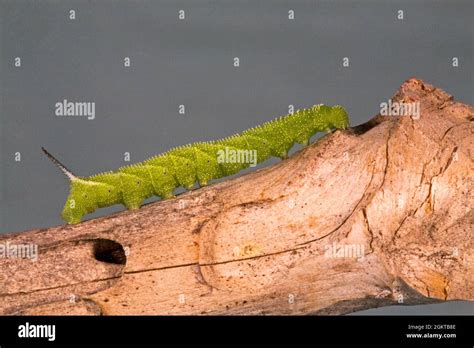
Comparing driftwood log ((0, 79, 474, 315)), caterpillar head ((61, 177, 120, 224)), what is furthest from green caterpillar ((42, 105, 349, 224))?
driftwood log ((0, 79, 474, 315))

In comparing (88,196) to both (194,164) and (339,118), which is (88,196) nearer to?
(194,164)

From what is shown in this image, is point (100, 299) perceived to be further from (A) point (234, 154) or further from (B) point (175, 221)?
(A) point (234, 154)

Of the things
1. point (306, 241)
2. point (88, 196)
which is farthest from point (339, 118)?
point (88, 196)

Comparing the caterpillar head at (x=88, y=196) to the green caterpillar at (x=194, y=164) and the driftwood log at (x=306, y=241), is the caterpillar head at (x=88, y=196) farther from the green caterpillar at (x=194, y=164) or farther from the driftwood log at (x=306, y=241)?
the driftwood log at (x=306, y=241)

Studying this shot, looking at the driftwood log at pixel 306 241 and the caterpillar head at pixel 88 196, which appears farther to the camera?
the caterpillar head at pixel 88 196

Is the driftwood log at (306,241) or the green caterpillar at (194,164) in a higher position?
the green caterpillar at (194,164)

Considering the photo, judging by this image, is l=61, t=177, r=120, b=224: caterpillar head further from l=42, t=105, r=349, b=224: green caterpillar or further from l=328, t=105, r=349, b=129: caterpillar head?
l=328, t=105, r=349, b=129: caterpillar head

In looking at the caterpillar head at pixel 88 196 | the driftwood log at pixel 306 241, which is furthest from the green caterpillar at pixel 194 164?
the driftwood log at pixel 306 241
